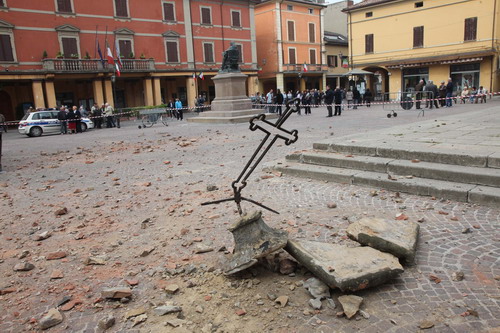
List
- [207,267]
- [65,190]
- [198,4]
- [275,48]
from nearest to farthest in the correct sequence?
[207,267], [65,190], [198,4], [275,48]

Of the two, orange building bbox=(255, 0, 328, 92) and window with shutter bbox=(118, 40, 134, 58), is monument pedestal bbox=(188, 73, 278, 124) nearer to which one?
window with shutter bbox=(118, 40, 134, 58)

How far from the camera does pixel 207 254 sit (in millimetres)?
4086

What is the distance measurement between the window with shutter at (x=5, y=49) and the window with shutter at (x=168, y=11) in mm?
13638

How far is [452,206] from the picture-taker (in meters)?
5.06

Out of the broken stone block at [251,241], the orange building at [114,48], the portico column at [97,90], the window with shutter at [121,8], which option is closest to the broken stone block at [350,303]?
the broken stone block at [251,241]

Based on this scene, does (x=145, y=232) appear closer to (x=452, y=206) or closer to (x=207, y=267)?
(x=207, y=267)

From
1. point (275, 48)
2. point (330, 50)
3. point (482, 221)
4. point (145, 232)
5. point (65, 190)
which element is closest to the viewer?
point (482, 221)

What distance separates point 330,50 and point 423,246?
50.4 meters

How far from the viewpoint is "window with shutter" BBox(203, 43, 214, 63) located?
39.1 metres

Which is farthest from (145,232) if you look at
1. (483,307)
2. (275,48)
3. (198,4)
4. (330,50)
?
(330,50)

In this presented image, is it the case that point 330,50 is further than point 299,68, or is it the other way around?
point 330,50

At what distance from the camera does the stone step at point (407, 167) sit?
548 centimetres

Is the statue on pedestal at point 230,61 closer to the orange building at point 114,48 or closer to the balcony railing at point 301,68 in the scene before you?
the orange building at point 114,48

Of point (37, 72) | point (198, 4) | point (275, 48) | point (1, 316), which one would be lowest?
point (1, 316)
